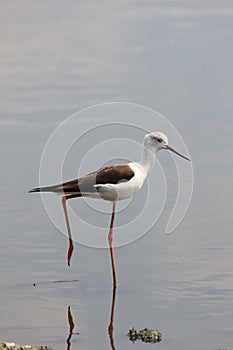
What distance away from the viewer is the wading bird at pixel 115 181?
962 centimetres

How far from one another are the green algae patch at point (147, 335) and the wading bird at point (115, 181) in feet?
6.07

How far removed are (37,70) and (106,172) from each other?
21.5ft

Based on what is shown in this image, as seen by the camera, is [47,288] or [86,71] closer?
[47,288]

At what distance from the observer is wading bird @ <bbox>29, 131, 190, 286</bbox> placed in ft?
31.6

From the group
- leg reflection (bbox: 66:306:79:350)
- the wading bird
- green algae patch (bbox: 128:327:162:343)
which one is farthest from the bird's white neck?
green algae patch (bbox: 128:327:162:343)

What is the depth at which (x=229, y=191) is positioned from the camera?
455 inches

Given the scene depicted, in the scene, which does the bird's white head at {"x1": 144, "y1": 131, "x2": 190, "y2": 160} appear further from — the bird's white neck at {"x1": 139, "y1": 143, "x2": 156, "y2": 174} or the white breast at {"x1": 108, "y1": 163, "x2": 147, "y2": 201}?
the white breast at {"x1": 108, "y1": 163, "x2": 147, "y2": 201}

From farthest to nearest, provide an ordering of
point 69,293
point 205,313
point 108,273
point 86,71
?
point 86,71
point 108,273
point 69,293
point 205,313

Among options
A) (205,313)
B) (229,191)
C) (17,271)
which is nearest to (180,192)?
(229,191)

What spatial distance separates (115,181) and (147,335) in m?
2.28

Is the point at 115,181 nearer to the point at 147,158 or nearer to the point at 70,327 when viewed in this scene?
the point at 147,158

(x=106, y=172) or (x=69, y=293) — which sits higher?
(x=106, y=172)

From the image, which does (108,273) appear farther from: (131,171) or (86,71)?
(86,71)

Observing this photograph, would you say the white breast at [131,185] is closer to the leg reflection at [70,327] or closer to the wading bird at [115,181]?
the wading bird at [115,181]
